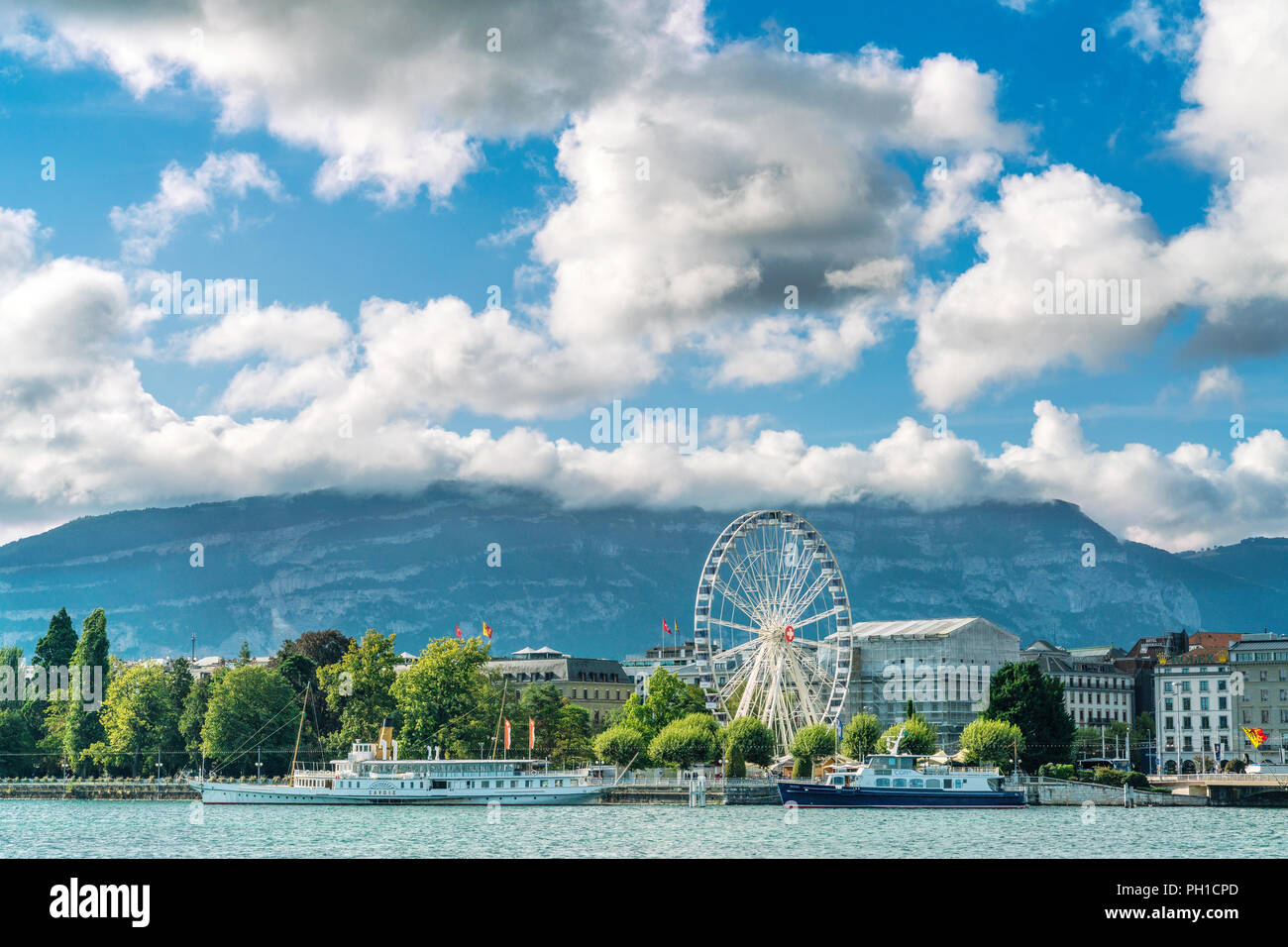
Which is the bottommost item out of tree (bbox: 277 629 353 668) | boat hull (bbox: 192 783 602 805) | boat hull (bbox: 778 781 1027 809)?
boat hull (bbox: 192 783 602 805)

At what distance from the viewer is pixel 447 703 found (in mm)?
116812

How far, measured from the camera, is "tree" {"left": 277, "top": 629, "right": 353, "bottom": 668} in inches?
5408

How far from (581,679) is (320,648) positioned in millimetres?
55090

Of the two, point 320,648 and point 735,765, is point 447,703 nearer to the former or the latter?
point 735,765

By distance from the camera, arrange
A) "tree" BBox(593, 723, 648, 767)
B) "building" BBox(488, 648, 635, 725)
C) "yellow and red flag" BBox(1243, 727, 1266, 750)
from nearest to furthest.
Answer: "tree" BBox(593, 723, 648, 767) → "yellow and red flag" BBox(1243, 727, 1266, 750) → "building" BBox(488, 648, 635, 725)

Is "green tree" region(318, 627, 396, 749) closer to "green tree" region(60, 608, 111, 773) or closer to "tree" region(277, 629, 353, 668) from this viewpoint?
"tree" region(277, 629, 353, 668)

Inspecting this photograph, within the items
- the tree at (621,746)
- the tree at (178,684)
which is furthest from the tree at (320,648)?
the tree at (621,746)

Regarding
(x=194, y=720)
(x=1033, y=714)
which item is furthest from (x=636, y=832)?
(x=194, y=720)

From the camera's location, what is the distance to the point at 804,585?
402 feet

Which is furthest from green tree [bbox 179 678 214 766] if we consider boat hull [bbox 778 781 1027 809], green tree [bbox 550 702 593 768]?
boat hull [bbox 778 781 1027 809]

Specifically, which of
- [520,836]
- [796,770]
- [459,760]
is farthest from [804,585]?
[520,836]

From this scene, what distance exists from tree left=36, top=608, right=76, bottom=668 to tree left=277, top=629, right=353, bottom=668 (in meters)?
20.2
